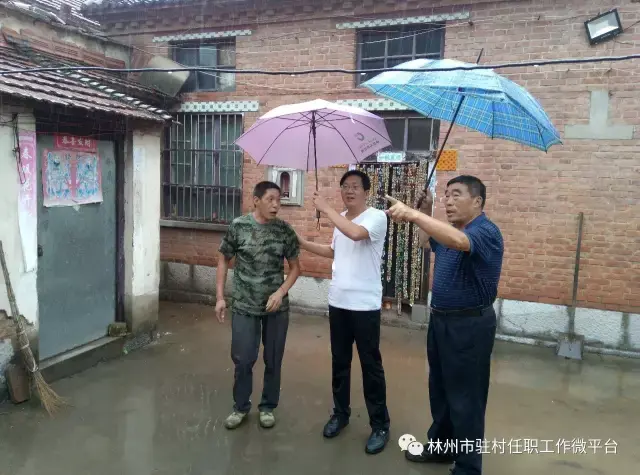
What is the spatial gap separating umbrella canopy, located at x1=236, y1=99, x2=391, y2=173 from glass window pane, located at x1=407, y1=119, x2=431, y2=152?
286 cm

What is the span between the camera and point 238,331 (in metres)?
3.65

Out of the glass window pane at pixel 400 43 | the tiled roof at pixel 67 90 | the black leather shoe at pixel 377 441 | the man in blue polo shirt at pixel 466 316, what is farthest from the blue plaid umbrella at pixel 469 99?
the glass window pane at pixel 400 43

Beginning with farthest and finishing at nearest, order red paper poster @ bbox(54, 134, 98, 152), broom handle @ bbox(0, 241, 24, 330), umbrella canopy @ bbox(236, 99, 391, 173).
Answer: red paper poster @ bbox(54, 134, 98, 152) → broom handle @ bbox(0, 241, 24, 330) → umbrella canopy @ bbox(236, 99, 391, 173)

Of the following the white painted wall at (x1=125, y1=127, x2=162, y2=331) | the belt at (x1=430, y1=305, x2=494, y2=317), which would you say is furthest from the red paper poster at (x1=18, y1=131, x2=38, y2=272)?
the belt at (x1=430, y1=305, x2=494, y2=317)

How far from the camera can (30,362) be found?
4.05m

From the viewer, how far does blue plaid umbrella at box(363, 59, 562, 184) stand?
2.65 m

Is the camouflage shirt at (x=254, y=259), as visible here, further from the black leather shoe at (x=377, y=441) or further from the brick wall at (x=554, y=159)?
the brick wall at (x=554, y=159)

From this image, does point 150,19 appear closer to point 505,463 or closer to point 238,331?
point 238,331

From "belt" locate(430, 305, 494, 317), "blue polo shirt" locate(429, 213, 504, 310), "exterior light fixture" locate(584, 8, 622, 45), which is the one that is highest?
"exterior light fixture" locate(584, 8, 622, 45)

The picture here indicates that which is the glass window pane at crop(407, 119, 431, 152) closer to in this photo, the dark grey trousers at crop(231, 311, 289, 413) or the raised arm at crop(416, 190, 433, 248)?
the raised arm at crop(416, 190, 433, 248)

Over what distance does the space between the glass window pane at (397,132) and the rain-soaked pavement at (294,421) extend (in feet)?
8.70

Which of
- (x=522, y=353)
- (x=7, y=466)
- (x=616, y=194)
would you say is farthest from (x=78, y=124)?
(x=616, y=194)

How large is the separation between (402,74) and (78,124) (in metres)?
3.37

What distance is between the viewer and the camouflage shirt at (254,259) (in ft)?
11.9
